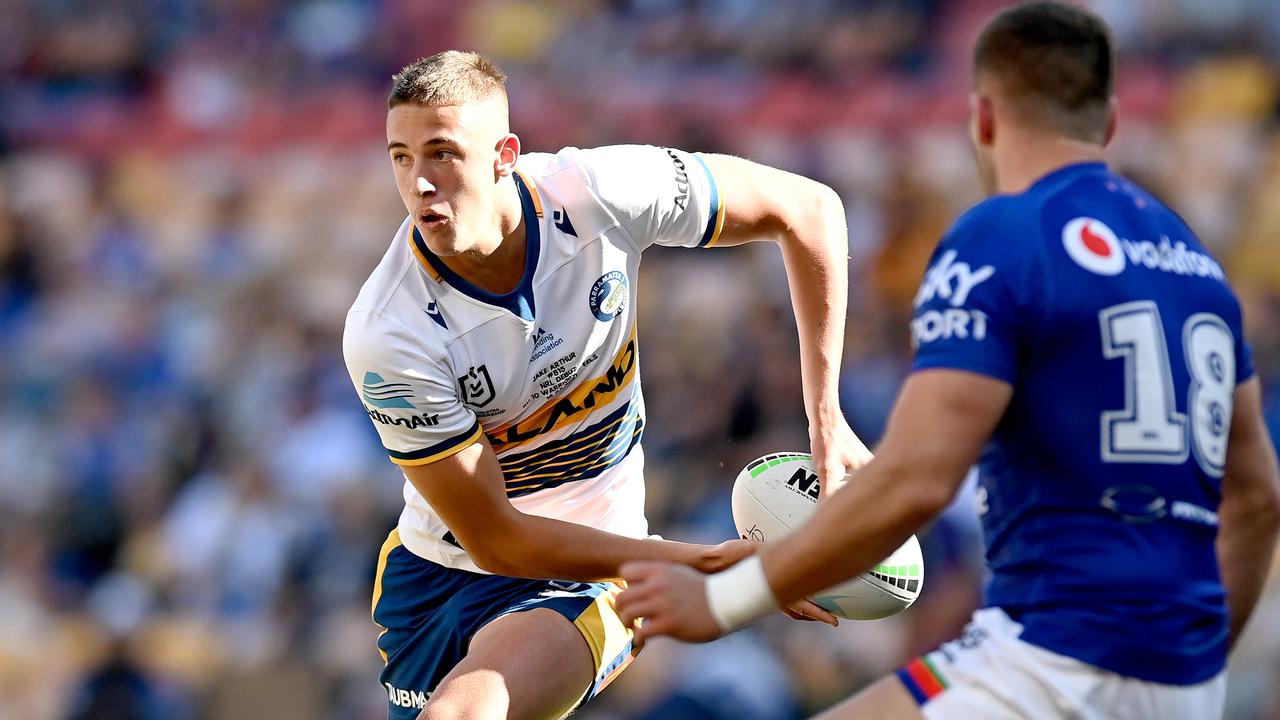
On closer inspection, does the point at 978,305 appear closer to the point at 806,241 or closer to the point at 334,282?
the point at 806,241

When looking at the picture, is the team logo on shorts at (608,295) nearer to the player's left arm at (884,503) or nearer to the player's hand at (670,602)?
the player's hand at (670,602)

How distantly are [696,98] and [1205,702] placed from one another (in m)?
8.73

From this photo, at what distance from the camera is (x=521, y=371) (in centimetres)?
491

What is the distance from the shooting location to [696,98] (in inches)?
454

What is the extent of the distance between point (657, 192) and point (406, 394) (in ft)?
3.64

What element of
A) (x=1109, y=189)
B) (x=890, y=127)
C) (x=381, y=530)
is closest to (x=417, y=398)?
(x=1109, y=189)

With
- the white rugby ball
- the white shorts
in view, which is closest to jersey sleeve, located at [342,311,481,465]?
the white rugby ball

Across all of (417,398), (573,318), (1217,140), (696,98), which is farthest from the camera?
(696,98)

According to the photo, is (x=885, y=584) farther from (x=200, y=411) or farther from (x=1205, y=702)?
(x=200, y=411)

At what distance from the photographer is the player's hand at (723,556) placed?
4246 millimetres

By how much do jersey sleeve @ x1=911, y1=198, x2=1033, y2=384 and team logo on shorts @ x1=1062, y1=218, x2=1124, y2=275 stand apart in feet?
0.34

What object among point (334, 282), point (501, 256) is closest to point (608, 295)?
point (501, 256)

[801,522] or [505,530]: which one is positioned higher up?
[505,530]

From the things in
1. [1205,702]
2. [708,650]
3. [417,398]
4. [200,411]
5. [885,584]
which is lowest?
[708,650]
